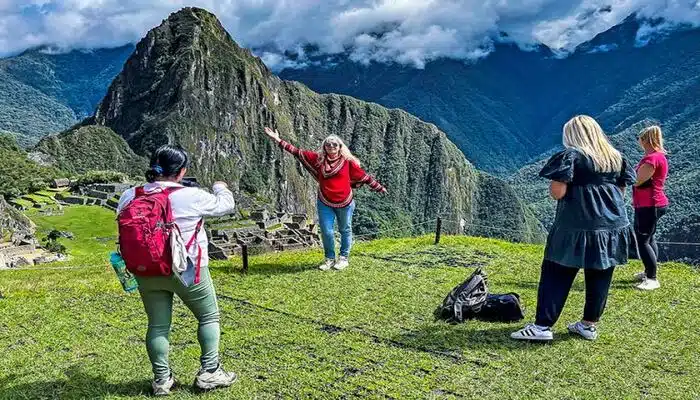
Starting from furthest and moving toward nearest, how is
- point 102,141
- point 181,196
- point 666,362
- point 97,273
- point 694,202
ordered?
point 102,141
point 694,202
point 97,273
point 666,362
point 181,196

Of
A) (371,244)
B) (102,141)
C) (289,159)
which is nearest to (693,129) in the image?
(289,159)

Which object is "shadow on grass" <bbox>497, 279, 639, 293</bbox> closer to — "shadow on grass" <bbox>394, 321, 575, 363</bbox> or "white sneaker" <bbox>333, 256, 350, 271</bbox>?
"shadow on grass" <bbox>394, 321, 575, 363</bbox>

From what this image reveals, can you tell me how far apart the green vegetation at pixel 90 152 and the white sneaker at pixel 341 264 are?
12801 centimetres

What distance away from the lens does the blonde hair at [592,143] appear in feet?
19.6

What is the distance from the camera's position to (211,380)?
16.5 ft

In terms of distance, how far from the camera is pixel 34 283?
9.70 meters

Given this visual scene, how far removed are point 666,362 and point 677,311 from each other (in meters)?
2.01

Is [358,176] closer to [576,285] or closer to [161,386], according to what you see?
[576,285]

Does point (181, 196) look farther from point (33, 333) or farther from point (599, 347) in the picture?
point (599, 347)

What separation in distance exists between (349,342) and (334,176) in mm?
3674

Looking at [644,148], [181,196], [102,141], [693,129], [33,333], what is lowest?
[33,333]

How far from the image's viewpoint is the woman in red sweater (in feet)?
31.2

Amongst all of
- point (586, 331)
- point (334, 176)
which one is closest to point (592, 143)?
point (586, 331)

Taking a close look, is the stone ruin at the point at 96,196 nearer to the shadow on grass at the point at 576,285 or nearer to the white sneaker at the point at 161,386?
the shadow on grass at the point at 576,285
